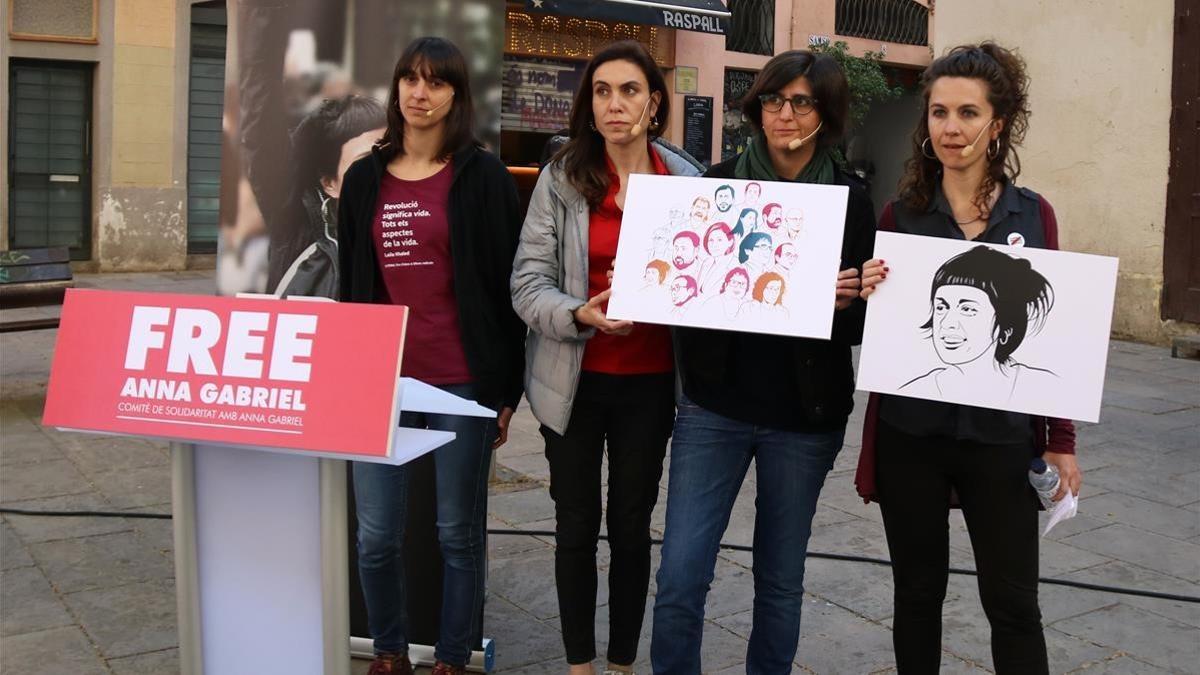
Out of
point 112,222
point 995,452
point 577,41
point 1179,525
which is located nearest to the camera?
point 995,452

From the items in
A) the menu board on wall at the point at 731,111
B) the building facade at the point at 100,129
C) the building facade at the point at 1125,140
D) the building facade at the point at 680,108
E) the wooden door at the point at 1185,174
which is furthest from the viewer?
the menu board on wall at the point at 731,111

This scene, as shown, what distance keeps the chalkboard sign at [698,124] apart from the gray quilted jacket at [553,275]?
16245 millimetres

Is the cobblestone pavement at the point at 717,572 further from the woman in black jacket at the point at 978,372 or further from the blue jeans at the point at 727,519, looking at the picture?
the woman in black jacket at the point at 978,372

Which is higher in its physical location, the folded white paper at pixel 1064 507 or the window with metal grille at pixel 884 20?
the window with metal grille at pixel 884 20

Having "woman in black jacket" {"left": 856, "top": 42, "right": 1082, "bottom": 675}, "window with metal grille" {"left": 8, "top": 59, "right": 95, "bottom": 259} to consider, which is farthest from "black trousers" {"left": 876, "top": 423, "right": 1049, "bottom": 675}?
"window with metal grille" {"left": 8, "top": 59, "right": 95, "bottom": 259}

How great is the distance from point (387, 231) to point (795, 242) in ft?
3.76

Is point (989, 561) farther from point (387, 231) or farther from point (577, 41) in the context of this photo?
point (577, 41)

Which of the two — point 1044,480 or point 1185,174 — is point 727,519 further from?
point 1185,174

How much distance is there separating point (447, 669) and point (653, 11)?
48.2ft

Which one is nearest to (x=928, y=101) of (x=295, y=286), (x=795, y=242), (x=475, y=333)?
(x=795, y=242)

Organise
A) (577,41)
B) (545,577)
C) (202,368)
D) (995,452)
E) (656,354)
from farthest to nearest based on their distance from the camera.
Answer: (577,41) → (545,577) → (656,354) → (995,452) → (202,368)

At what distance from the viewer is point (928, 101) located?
9.96 feet

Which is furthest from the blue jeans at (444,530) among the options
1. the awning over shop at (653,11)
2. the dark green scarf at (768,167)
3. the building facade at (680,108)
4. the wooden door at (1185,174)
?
the awning over shop at (653,11)

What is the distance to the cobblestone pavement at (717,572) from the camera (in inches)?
162
